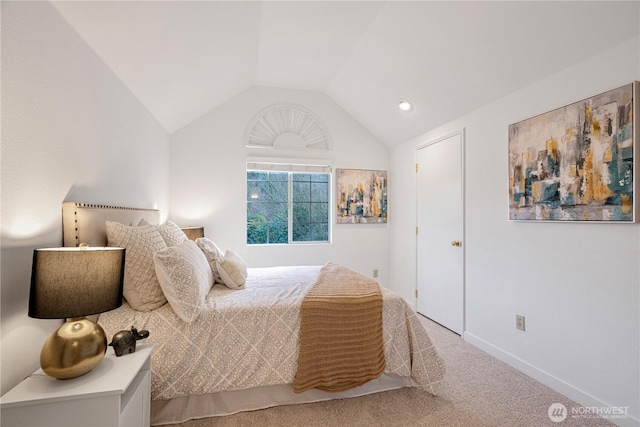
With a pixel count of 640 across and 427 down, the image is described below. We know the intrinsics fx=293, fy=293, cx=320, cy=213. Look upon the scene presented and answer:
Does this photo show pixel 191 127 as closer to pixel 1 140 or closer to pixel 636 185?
pixel 1 140

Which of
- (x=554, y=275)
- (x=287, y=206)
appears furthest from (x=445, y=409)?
(x=287, y=206)

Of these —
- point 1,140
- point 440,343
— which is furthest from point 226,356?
point 440,343

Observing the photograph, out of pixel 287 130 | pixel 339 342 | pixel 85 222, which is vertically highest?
pixel 287 130

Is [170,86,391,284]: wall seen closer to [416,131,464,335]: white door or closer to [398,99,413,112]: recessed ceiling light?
[416,131,464,335]: white door

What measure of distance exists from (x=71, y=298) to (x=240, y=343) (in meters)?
0.93

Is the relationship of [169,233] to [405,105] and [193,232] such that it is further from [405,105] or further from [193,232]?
[405,105]

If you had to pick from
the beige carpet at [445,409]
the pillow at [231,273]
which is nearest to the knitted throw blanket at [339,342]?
the beige carpet at [445,409]

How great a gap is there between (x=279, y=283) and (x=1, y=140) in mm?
1788

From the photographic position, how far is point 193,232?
3447mm

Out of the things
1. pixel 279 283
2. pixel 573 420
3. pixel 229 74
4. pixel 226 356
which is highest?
pixel 229 74

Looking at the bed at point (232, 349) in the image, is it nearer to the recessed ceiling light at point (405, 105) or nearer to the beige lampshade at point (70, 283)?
the beige lampshade at point (70, 283)

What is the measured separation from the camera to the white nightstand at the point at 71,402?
39.8 inches

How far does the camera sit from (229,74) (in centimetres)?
324

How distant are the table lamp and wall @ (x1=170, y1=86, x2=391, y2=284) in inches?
111
